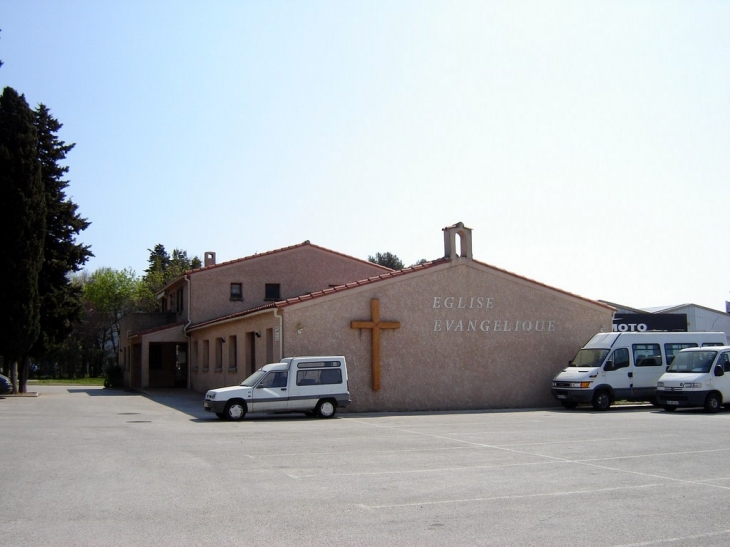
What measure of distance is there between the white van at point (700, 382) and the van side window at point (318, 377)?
1048 cm

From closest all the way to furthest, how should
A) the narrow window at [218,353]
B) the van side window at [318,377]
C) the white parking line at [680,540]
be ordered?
the white parking line at [680,540]
the van side window at [318,377]
the narrow window at [218,353]

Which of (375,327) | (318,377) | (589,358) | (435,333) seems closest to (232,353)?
(375,327)

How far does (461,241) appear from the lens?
26.8 meters

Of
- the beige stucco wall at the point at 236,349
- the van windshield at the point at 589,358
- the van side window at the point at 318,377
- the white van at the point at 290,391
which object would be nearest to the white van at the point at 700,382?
the van windshield at the point at 589,358

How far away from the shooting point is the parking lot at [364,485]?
24.1ft

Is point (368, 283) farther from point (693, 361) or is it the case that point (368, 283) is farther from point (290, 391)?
point (693, 361)

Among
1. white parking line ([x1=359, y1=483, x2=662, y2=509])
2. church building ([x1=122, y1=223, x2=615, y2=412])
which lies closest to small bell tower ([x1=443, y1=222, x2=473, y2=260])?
church building ([x1=122, y1=223, x2=615, y2=412])

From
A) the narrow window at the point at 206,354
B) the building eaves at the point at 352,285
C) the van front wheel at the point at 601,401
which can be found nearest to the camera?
the building eaves at the point at 352,285

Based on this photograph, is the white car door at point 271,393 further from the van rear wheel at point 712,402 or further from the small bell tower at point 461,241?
the van rear wheel at point 712,402

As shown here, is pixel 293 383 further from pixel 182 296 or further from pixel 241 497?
pixel 182 296

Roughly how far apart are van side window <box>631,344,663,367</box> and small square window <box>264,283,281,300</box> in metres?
17.3

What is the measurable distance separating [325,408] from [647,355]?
11.9m

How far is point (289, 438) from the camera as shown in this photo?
1559 centimetres

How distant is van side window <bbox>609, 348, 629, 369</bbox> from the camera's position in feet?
81.8
